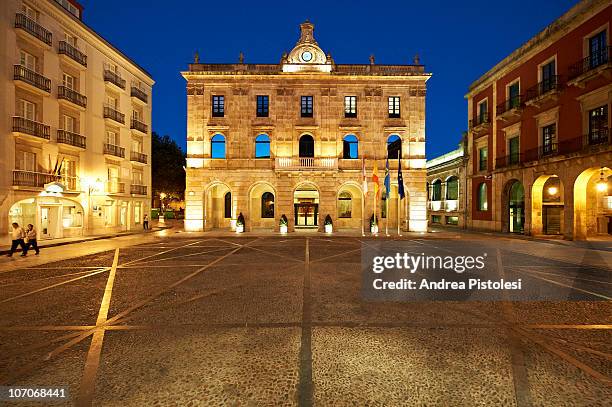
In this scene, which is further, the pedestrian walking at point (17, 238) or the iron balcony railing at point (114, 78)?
the iron balcony railing at point (114, 78)

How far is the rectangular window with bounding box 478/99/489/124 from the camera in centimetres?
2736

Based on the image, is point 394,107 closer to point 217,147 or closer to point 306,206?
point 306,206

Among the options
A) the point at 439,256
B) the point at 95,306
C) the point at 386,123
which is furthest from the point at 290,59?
the point at 95,306

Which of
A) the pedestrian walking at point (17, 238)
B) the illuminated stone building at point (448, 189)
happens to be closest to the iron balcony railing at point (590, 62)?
the illuminated stone building at point (448, 189)

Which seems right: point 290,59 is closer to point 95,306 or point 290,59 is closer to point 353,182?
point 353,182

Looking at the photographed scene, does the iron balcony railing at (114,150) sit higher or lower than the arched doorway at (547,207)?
higher

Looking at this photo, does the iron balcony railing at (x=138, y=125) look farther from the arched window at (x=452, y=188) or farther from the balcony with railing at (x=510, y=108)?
the arched window at (x=452, y=188)

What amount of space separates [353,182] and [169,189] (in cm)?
3051

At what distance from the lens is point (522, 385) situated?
350 centimetres

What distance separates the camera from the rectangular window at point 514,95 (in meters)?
23.6

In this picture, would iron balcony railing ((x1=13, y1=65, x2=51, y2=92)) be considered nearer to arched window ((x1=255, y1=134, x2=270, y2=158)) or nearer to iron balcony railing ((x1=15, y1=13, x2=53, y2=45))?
iron balcony railing ((x1=15, y1=13, x2=53, y2=45))

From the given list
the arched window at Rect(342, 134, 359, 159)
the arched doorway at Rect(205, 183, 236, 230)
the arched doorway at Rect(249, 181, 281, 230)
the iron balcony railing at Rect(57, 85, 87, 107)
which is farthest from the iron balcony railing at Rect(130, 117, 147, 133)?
the arched window at Rect(342, 134, 359, 159)

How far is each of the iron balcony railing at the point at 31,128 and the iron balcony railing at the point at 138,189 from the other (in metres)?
8.97

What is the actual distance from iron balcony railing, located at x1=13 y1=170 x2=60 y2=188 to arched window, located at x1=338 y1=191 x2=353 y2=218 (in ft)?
76.7
